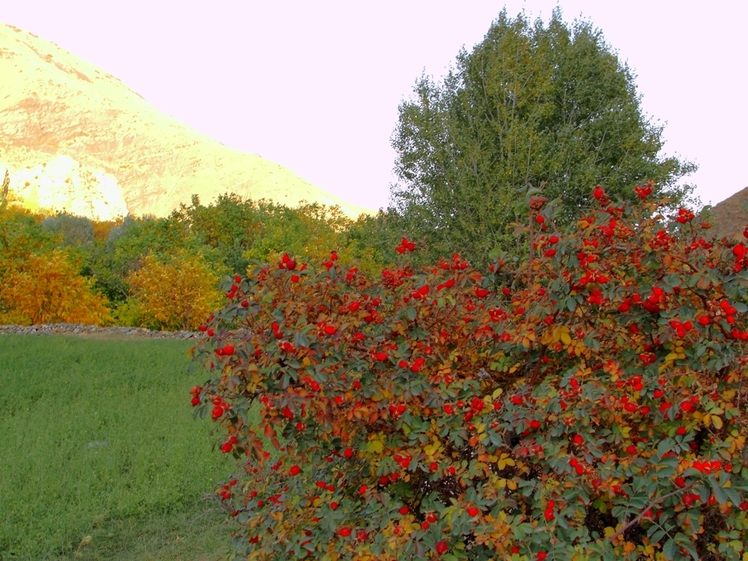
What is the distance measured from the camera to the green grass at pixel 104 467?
4.00 m

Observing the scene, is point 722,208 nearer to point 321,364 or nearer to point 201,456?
point 201,456

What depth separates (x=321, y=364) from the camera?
2.16 meters

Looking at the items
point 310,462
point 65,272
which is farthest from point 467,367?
point 65,272

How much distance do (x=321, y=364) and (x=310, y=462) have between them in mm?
605

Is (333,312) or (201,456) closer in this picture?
(333,312)

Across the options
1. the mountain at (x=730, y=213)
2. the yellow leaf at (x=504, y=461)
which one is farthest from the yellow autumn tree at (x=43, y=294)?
the mountain at (x=730, y=213)

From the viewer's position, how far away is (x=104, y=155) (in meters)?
73.4

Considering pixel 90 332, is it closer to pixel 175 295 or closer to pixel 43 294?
pixel 43 294

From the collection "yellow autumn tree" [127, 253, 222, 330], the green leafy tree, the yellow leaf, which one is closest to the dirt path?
"yellow autumn tree" [127, 253, 222, 330]

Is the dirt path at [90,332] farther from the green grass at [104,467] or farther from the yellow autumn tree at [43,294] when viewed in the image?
the green grass at [104,467]

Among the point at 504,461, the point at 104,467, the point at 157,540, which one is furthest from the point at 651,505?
the point at 104,467

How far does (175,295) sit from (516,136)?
792 centimetres

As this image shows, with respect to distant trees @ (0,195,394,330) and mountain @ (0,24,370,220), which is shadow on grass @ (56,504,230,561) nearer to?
distant trees @ (0,195,394,330)

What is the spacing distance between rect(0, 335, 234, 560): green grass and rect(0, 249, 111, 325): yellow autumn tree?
18.7ft
